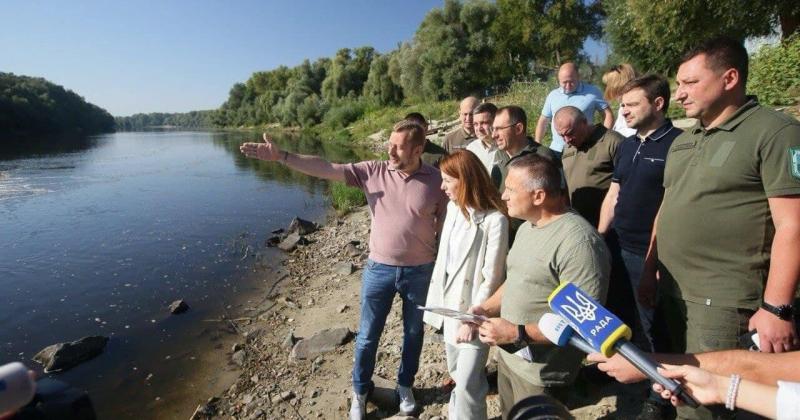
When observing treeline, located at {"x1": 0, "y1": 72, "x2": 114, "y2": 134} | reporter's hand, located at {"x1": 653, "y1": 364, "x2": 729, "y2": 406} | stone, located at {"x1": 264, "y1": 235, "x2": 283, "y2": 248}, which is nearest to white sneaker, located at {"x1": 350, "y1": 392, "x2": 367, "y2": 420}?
reporter's hand, located at {"x1": 653, "y1": 364, "x2": 729, "y2": 406}

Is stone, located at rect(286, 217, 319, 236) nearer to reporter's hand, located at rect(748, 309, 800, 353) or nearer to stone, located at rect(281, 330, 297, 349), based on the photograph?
stone, located at rect(281, 330, 297, 349)

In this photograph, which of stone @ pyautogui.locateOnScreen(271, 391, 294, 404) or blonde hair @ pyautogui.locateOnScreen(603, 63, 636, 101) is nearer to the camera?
stone @ pyautogui.locateOnScreen(271, 391, 294, 404)

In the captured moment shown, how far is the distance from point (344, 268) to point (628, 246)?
5438mm

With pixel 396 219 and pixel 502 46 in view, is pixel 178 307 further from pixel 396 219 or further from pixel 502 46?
pixel 502 46

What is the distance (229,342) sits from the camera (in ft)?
19.6

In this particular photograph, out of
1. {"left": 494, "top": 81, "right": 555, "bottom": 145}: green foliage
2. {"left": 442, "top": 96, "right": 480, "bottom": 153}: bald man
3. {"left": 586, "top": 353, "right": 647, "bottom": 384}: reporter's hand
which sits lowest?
{"left": 586, "top": 353, "right": 647, "bottom": 384}: reporter's hand

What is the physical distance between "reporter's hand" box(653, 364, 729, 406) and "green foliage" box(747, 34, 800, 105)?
358 inches

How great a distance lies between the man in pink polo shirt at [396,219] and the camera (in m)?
3.23

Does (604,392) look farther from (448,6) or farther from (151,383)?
(448,6)

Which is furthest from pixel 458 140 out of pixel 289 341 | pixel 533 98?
pixel 533 98

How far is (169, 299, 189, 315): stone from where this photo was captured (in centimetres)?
698

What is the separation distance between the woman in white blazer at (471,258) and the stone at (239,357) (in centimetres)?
357

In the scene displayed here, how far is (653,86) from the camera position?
3.17 meters

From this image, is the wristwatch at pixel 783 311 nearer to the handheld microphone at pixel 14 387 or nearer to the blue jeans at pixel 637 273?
the blue jeans at pixel 637 273
